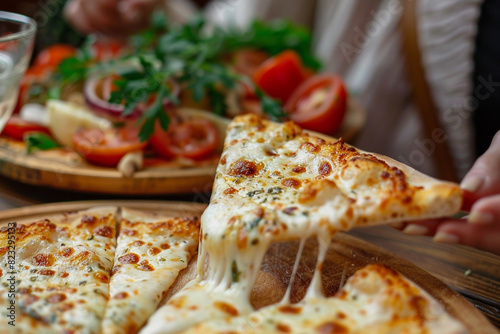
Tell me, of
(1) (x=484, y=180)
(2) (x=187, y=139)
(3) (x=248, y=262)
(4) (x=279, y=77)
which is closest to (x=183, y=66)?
(2) (x=187, y=139)

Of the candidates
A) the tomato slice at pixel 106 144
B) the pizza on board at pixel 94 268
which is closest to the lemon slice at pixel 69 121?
the tomato slice at pixel 106 144

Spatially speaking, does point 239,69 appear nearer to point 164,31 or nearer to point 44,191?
point 164,31

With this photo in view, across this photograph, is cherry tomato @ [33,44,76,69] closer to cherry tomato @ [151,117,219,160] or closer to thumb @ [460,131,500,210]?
cherry tomato @ [151,117,219,160]

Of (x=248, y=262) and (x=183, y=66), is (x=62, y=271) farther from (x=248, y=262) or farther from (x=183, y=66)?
(x=183, y=66)

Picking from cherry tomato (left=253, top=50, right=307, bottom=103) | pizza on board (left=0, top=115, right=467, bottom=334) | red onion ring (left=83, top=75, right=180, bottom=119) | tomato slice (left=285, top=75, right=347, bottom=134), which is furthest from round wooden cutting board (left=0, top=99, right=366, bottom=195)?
cherry tomato (left=253, top=50, right=307, bottom=103)

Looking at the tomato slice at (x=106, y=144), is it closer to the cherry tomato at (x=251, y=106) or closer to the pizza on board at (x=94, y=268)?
the pizza on board at (x=94, y=268)

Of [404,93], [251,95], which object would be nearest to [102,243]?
[251,95]
